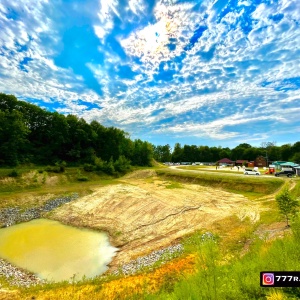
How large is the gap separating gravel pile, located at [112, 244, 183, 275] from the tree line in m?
97.9

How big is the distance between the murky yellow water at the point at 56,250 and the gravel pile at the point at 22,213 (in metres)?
1.93

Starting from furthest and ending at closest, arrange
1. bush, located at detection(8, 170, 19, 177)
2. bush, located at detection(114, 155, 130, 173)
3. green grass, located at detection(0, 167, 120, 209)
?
bush, located at detection(114, 155, 130, 173), bush, located at detection(8, 170, 19, 177), green grass, located at detection(0, 167, 120, 209)

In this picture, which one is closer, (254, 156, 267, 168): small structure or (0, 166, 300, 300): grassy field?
(0, 166, 300, 300): grassy field

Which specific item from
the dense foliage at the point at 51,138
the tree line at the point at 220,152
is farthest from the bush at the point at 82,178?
the tree line at the point at 220,152

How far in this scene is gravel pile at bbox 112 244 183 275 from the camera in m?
15.0

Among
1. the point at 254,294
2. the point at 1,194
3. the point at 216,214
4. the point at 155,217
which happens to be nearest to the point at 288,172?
the point at 216,214

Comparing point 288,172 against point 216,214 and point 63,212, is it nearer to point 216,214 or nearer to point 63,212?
point 216,214

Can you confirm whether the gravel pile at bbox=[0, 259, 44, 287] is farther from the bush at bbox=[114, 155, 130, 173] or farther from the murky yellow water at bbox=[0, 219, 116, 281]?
the bush at bbox=[114, 155, 130, 173]

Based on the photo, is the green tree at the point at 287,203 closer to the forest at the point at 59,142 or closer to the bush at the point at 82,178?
the bush at the point at 82,178

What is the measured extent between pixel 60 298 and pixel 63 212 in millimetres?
23387

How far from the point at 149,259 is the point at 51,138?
65174 mm

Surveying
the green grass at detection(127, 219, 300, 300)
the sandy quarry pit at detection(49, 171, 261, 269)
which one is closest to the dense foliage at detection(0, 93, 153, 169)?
the sandy quarry pit at detection(49, 171, 261, 269)

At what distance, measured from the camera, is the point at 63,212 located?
32.3m

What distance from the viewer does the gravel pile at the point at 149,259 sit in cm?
1496
